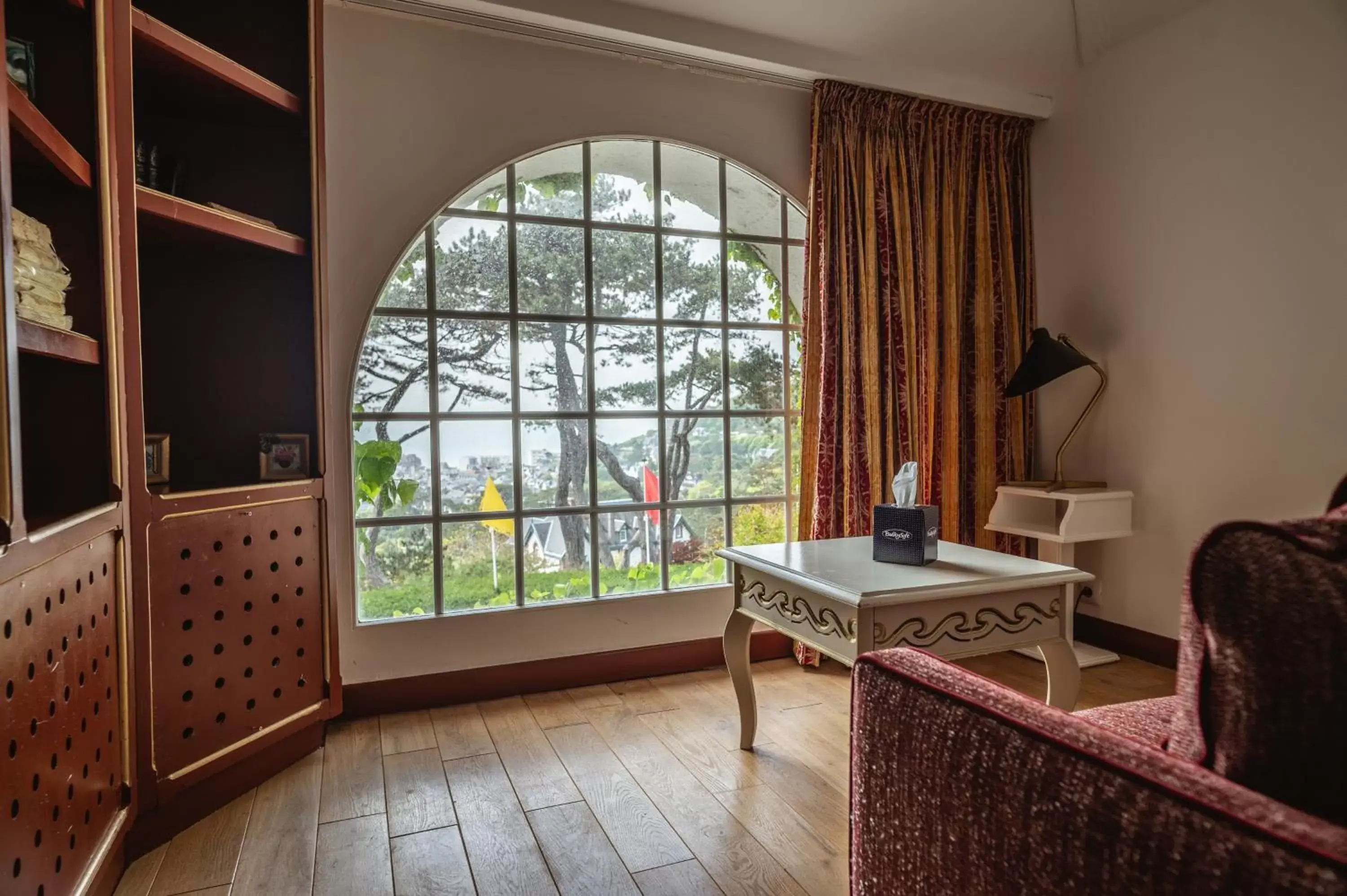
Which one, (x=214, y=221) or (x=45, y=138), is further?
(x=214, y=221)

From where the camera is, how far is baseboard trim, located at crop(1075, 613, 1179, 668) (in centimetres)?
Answer: 300

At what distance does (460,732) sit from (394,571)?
0.63 metres

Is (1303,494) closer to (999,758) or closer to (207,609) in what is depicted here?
(999,758)

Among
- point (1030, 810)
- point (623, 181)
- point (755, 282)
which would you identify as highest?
point (623, 181)

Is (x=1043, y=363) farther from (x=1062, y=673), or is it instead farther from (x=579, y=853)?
(x=579, y=853)

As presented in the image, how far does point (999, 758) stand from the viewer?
2.42ft

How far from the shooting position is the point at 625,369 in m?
2.99

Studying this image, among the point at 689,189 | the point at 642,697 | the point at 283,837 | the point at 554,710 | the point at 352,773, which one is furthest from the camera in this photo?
the point at 689,189

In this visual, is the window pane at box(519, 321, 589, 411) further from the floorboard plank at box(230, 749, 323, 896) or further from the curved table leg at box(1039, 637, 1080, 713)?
the curved table leg at box(1039, 637, 1080, 713)

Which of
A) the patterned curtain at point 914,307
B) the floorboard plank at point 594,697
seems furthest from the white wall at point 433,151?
the patterned curtain at point 914,307

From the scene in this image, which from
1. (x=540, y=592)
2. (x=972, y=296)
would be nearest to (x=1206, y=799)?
(x=540, y=592)

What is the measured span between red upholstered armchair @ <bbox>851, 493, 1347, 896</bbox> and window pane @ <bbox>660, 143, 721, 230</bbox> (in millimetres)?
2589

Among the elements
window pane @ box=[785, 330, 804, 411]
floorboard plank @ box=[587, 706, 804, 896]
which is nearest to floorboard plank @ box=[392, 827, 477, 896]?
floorboard plank @ box=[587, 706, 804, 896]

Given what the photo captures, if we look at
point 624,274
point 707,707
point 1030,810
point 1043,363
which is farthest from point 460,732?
point 1043,363
